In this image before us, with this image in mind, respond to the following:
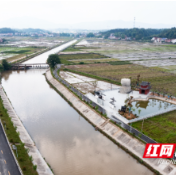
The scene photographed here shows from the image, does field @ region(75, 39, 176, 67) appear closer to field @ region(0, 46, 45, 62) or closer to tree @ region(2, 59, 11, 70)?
field @ region(0, 46, 45, 62)

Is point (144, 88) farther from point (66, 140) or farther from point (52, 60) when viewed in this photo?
point (52, 60)

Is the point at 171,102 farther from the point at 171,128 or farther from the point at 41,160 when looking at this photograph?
the point at 41,160

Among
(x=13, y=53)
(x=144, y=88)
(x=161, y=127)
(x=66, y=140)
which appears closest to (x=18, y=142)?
(x=66, y=140)

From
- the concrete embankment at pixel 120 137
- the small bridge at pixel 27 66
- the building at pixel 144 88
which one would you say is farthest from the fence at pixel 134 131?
the small bridge at pixel 27 66

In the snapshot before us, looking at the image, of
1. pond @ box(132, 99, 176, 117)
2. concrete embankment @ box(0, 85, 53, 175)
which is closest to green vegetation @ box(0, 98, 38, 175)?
concrete embankment @ box(0, 85, 53, 175)

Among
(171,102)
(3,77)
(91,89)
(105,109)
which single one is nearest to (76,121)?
(105,109)
